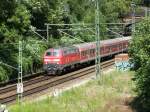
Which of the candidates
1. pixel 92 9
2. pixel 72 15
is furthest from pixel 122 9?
pixel 72 15

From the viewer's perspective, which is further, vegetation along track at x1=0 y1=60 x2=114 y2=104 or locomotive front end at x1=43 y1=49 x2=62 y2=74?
locomotive front end at x1=43 y1=49 x2=62 y2=74

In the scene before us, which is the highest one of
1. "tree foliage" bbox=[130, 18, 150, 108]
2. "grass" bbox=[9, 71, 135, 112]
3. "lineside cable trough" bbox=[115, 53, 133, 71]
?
"tree foliage" bbox=[130, 18, 150, 108]

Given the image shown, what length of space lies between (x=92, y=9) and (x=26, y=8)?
85.4ft

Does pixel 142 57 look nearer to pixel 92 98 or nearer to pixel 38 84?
pixel 92 98

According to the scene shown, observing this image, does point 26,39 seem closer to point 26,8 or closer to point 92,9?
point 26,8

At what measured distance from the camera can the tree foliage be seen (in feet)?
108

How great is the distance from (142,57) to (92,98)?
471 centimetres

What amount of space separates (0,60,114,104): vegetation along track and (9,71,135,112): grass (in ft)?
11.0

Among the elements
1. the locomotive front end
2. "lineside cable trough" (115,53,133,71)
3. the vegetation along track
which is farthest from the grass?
"lineside cable trough" (115,53,133,71)

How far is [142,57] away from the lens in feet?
109

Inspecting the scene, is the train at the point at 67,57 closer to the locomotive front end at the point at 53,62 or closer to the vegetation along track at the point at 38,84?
the locomotive front end at the point at 53,62

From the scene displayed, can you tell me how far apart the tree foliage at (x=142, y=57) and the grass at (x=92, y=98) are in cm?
242

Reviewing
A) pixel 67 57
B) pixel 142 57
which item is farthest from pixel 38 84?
pixel 142 57

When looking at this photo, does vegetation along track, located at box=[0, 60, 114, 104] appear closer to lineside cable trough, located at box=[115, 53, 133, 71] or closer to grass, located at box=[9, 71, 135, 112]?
lineside cable trough, located at box=[115, 53, 133, 71]
